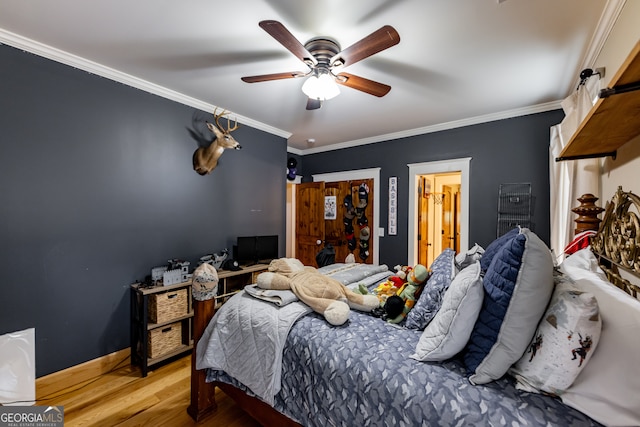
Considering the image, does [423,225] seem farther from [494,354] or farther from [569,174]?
[494,354]

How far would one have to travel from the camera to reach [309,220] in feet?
16.1

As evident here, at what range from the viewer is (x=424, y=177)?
13.5 feet

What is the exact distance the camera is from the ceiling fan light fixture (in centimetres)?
193

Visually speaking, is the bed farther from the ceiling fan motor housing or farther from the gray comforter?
the ceiling fan motor housing

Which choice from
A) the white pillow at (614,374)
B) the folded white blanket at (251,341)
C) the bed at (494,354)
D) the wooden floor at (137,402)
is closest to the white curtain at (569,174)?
the bed at (494,354)

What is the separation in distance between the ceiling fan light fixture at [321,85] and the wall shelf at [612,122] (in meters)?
1.43

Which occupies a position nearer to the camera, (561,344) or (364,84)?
(561,344)

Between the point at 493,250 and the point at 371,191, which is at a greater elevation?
the point at 371,191

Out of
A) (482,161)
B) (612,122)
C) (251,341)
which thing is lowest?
(251,341)

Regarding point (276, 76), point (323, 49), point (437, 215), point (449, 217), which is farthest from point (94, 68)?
point (449, 217)

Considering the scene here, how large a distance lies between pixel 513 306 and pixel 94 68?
11.1 feet

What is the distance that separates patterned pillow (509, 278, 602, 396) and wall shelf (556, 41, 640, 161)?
0.67m

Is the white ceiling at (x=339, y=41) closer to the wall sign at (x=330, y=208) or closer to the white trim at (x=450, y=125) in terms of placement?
the white trim at (x=450, y=125)

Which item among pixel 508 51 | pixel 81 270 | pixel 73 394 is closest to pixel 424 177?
pixel 508 51
